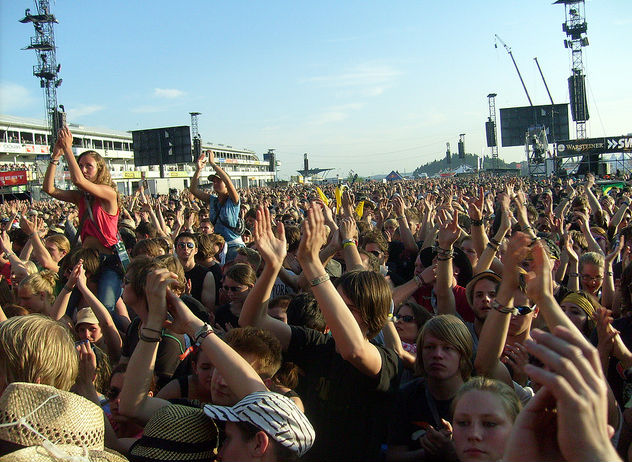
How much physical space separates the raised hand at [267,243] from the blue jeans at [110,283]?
7.24 ft

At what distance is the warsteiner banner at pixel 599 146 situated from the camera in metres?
35.7

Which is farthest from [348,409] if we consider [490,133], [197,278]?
[490,133]

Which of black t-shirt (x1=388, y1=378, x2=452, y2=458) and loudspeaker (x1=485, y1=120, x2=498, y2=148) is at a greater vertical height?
loudspeaker (x1=485, y1=120, x2=498, y2=148)

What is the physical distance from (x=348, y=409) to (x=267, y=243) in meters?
0.94

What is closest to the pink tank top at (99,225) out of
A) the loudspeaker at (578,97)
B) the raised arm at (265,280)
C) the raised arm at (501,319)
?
the raised arm at (265,280)

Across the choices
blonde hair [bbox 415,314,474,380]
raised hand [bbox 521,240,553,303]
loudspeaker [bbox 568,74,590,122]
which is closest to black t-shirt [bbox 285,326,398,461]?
blonde hair [bbox 415,314,474,380]

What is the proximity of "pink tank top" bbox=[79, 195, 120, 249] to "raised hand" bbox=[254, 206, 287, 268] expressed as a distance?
2612 mm

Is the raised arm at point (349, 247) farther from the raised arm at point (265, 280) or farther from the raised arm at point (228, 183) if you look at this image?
the raised arm at point (228, 183)

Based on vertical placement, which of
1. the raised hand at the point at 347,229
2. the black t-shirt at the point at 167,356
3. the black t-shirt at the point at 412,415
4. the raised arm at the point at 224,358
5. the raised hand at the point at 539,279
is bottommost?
the black t-shirt at the point at 412,415

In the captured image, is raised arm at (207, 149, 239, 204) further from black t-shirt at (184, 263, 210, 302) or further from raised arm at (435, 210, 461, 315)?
raised arm at (435, 210, 461, 315)

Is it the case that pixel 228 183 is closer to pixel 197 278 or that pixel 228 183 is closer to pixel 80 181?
pixel 197 278

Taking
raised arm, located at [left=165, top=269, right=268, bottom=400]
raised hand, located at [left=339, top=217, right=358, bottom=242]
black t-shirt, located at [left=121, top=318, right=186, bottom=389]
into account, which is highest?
raised hand, located at [left=339, top=217, right=358, bottom=242]

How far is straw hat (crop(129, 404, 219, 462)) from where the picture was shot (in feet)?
5.74

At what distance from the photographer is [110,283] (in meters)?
4.59
